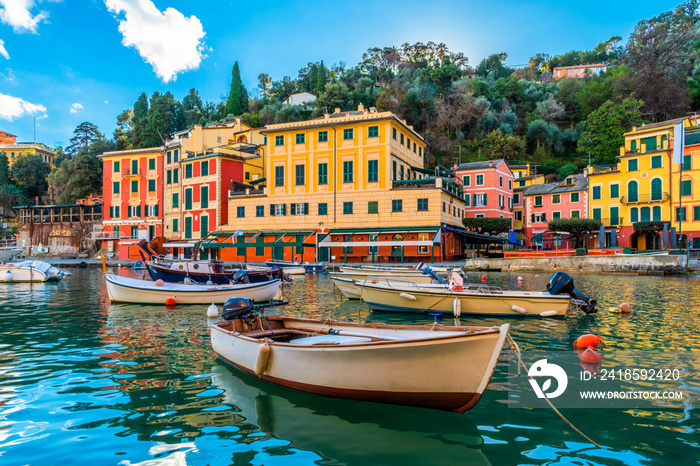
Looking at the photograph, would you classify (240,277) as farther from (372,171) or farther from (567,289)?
(372,171)

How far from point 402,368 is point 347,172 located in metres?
36.7

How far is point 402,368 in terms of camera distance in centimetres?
594

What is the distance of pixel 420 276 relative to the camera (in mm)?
19922

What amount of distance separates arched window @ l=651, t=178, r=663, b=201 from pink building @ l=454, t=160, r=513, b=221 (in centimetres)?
1533

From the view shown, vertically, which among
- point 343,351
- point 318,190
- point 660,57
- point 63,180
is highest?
point 660,57

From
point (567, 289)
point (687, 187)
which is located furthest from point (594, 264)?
point (567, 289)

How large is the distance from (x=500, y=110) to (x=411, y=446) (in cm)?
7994

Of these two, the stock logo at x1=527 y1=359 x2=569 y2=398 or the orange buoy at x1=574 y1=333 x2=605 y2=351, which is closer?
the stock logo at x1=527 y1=359 x2=569 y2=398

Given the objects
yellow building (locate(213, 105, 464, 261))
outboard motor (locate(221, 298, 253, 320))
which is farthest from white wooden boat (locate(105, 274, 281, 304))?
yellow building (locate(213, 105, 464, 261))

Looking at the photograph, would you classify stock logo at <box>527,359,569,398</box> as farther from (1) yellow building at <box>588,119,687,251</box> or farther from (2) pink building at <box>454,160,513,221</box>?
(2) pink building at <box>454,160,513,221</box>

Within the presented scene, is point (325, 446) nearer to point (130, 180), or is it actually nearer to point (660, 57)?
point (130, 180)

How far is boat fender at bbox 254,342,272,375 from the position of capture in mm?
7047

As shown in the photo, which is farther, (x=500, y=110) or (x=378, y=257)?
(x=500, y=110)

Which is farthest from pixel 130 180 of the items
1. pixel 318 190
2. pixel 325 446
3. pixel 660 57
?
pixel 660 57
